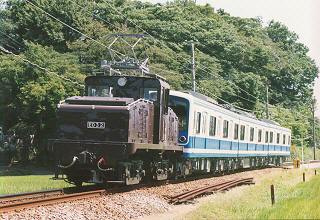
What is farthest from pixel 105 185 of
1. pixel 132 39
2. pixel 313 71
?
pixel 313 71

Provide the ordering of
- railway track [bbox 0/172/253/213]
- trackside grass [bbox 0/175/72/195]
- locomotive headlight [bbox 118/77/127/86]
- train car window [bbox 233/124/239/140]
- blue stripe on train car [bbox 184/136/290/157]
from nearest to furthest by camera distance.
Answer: railway track [bbox 0/172/253/213] < locomotive headlight [bbox 118/77/127/86] < trackside grass [bbox 0/175/72/195] < blue stripe on train car [bbox 184/136/290/157] < train car window [bbox 233/124/239/140]

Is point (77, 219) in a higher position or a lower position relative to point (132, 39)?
lower

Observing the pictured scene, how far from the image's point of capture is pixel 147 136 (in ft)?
57.6

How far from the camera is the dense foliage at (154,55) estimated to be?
125 feet

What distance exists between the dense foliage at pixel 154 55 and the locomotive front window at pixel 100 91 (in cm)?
1851

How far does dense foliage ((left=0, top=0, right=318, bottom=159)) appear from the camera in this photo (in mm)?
38219

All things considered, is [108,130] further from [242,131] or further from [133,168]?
[242,131]

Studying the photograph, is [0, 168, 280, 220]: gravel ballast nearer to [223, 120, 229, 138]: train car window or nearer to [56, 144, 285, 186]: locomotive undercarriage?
[56, 144, 285, 186]: locomotive undercarriage

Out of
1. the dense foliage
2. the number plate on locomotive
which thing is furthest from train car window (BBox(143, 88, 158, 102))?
the dense foliage

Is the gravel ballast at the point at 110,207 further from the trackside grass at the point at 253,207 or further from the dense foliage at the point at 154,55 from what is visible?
the dense foliage at the point at 154,55

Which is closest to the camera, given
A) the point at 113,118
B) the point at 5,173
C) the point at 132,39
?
the point at 113,118

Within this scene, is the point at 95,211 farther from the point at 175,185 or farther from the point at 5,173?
the point at 5,173

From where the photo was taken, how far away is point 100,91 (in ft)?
58.5

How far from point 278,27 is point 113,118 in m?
85.6
